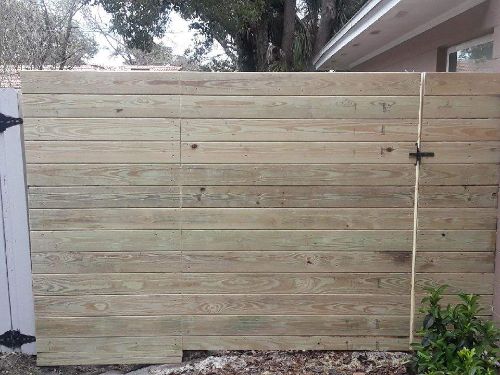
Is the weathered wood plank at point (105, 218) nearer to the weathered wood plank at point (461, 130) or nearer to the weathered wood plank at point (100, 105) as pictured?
the weathered wood plank at point (100, 105)

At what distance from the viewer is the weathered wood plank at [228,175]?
3.14m

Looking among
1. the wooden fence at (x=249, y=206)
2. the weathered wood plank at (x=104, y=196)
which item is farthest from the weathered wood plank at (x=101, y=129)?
the weathered wood plank at (x=104, y=196)

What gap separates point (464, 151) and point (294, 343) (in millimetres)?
1672

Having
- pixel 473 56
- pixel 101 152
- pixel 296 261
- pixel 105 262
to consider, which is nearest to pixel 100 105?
pixel 101 152

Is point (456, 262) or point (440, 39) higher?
point (440, 39)

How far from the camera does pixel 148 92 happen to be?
309 centimetres

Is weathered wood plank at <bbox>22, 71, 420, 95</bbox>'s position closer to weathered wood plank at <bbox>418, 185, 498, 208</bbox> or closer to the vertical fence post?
the vertical fence post

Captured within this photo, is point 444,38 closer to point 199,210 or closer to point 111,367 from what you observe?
point 199,210

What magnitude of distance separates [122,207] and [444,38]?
3.76 meters

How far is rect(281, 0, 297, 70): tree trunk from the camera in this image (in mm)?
13156

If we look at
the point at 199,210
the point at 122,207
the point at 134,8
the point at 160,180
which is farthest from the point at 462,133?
the point at 134,8

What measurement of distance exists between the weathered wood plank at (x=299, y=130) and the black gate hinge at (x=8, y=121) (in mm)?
1078

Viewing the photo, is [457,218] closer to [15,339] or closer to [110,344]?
[110,344]

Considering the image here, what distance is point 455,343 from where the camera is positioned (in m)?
→ 2.88
